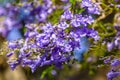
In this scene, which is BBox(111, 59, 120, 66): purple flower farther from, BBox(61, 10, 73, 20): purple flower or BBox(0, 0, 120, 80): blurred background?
BBox(61, 10, 73, 20): purple flower

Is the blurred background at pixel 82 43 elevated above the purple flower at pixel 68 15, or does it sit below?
below

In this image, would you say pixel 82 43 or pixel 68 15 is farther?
pixel 82 43

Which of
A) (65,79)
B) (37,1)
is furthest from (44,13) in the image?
(65,79)

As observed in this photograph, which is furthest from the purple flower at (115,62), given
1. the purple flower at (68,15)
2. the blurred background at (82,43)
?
the purple flower at (68,15)

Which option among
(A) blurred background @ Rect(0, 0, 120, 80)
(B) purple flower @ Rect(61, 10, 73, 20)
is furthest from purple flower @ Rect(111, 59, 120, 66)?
(B) purple flower @ Rect(61, 10, 73, 20)

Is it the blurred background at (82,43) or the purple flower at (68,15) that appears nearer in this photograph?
the purple flower at (68,15)

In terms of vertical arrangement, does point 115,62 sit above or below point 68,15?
below

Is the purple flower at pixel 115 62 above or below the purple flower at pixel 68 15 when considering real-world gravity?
below

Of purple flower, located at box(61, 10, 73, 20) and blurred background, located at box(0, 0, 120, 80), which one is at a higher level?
purple flower, located at box(61, 10, 73, 20)

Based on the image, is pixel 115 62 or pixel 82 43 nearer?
pixel 115 62

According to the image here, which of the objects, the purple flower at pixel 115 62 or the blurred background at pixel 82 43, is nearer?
the purple flower at pixel 115 62

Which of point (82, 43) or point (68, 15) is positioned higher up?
point (68, 15)

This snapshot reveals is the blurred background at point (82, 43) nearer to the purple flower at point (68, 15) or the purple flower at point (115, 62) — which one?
the purple flower at point (115, 62)
